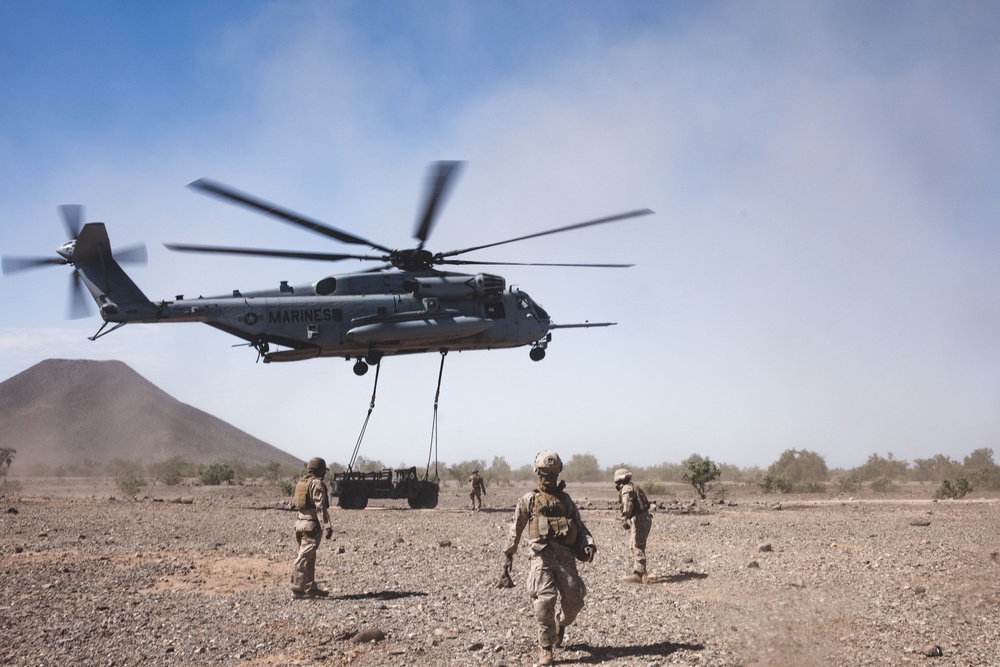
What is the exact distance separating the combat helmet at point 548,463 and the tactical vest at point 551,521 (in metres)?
0.20

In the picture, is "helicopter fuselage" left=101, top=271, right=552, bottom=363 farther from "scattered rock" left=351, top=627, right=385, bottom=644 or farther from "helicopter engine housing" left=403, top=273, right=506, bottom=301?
"scattered rock" left=351, top=627, right=385, bottom=644

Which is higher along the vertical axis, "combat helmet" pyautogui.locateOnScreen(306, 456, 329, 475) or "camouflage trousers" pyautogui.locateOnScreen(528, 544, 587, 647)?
"combat helmet" pyautogui.locateOnScreen(306, 456, 329, 475)

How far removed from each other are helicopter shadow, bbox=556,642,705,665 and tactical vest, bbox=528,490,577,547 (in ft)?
2.98

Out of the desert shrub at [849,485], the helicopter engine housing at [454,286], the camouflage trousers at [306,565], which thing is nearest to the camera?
the camouflage trousers at [306,565]

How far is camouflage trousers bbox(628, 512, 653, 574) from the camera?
1109 centimetres

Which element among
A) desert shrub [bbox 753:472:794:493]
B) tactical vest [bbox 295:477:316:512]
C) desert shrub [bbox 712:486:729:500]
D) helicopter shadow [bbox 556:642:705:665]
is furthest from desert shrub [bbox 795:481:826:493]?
helicopter shadow [bbox 556:642:705:665]

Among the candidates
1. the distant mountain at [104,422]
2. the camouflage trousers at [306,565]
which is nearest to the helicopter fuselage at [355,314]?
the camouflage trousers at [306,565]

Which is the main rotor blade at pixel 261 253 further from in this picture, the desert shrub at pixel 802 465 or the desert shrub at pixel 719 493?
the desert shrub at pixel 802 465

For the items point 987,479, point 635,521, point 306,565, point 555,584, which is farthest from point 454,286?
point 987,479

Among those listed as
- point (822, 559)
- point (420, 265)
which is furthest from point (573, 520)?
point (420, 265)

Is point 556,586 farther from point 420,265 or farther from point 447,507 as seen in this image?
point 447,507

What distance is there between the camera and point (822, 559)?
13.0 m

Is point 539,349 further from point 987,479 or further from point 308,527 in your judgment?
point 987,479

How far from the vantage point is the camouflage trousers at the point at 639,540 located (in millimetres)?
11094
